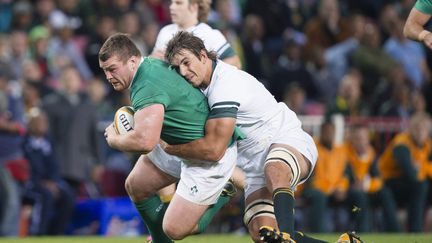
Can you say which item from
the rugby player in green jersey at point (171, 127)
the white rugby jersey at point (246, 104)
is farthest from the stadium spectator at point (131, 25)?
the white rugby jersey at point (246, 104)

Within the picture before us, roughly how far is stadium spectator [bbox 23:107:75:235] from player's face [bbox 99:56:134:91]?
5.63 metres

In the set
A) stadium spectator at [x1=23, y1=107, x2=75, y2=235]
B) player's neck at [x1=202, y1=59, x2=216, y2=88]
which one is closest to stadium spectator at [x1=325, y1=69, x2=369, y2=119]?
stadium spectator at [x1=23, y1=107, x2=75, y2=235]

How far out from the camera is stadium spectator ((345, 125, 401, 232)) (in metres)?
13.8

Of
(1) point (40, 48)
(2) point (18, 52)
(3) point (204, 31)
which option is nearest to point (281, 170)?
(3) point (204, 31)

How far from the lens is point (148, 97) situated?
7281 millimetres

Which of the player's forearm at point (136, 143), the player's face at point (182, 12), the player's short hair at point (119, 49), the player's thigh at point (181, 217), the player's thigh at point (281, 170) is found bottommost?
the player's thigh at point (181, 217)

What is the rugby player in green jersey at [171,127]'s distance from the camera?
7.25 m

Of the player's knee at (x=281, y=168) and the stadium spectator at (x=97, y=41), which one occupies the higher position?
the player's knee at (x=281, y=168)

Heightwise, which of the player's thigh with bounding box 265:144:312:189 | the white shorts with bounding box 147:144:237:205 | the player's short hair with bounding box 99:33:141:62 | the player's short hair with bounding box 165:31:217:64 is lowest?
the white shorts with bounding box 147:144:237:205

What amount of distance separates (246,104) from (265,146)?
373 mm

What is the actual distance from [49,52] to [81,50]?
0.68m

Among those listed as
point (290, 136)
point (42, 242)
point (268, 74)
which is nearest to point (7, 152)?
point (42, 242)

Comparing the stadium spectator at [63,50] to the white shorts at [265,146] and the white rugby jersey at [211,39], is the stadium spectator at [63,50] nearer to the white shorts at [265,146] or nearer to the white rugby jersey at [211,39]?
the white rugby jersey at [211,39]

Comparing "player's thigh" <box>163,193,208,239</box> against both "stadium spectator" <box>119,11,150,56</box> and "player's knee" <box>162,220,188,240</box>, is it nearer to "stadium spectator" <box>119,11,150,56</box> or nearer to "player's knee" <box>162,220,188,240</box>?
"player's knee" <box>162,220,188,240</box>
